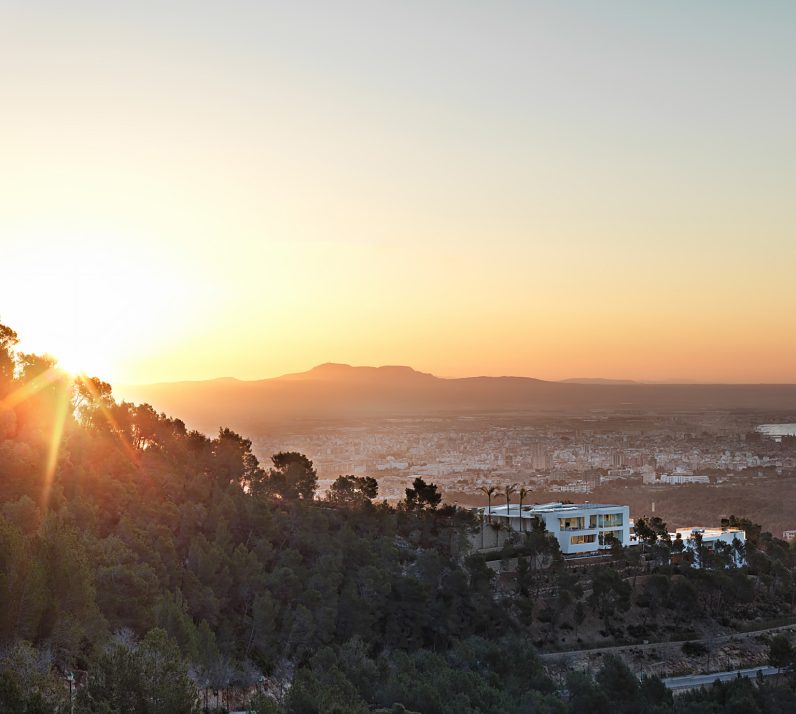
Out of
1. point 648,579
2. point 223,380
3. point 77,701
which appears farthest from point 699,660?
point 223,380

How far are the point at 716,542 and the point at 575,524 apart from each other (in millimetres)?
6663

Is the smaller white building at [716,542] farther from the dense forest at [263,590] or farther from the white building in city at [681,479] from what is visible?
the white building in city at [681,479]

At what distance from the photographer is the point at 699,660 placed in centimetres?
3309

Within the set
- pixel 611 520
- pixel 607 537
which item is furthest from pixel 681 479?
pixel 607 537

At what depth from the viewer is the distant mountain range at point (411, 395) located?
142m

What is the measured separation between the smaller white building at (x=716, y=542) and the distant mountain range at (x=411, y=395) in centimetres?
9019

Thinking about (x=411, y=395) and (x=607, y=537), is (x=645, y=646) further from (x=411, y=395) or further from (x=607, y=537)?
(x=411, y=395)

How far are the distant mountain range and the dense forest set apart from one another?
95.3m

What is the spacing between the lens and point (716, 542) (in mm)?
44125

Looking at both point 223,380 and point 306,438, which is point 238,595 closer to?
point 306,438

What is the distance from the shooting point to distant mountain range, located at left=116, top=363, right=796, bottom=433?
14238 cm

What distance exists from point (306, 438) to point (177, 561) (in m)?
88.2

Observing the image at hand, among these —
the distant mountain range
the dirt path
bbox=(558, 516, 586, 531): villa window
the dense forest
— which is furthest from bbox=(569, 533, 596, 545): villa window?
the distant mountain range

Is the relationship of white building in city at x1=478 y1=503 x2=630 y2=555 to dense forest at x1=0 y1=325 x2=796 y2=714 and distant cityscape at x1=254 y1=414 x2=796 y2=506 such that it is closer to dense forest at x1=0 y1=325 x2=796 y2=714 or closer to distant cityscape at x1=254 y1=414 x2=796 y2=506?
dense forest at x1=0 y1=325 x2=796 y2=714
